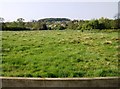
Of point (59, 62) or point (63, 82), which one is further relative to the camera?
point (59, 62)

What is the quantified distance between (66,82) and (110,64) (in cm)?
151

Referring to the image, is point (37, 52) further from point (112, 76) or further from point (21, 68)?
point (112, 76)

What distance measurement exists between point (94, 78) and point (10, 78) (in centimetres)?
136

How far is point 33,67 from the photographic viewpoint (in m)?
5.20

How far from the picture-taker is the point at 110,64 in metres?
5.37

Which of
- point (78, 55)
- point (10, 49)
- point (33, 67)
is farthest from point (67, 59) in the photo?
point (10, 49)

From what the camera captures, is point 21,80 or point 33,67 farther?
point 33,67

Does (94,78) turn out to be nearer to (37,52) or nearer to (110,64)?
(110,64)

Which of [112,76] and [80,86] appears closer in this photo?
[80,86]

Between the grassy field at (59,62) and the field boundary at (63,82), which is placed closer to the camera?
the field boundary at (63,82)

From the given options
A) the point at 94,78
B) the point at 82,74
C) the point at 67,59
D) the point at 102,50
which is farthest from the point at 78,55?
the point at 94,78

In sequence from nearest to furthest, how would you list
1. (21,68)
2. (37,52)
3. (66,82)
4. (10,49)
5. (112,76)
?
(66,82) → (112,76) → (21,68) → (37,52) → (10,49)

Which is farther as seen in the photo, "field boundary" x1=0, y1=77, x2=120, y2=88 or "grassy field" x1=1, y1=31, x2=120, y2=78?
"grassy field" x1=1, y1=31, x2=120, y2=78

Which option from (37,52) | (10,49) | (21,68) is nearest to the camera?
(21,68)
